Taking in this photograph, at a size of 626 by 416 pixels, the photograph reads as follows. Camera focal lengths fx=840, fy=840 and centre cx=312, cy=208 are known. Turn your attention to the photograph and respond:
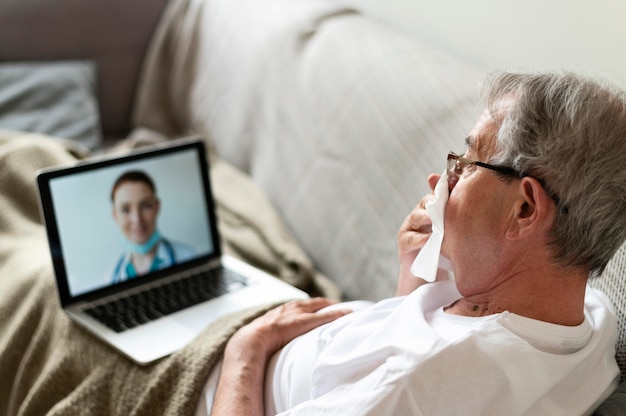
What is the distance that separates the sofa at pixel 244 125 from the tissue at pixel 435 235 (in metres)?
0.27

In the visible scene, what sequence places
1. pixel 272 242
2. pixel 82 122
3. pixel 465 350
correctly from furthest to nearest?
pixel 82 122, pixel 272 242, pixel 465 350

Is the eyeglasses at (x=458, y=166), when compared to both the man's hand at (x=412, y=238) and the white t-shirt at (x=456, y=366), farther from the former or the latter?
the white t-shirt at (x=456, y=366)

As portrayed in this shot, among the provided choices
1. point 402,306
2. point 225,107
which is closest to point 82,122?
point 225,107

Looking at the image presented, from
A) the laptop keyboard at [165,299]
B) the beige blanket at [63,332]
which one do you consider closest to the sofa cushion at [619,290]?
the beige blanket at [63,332]

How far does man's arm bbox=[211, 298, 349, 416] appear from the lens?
1.20 metres

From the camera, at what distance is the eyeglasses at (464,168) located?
103cm

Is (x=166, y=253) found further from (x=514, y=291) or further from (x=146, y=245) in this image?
(x=514, y=291)

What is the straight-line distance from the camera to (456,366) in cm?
100

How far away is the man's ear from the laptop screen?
0.81 meters

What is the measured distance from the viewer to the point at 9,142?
196cm

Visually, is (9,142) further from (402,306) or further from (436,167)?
(402,306)

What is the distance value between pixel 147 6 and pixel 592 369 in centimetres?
219

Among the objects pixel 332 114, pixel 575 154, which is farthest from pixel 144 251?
pixel 575 154

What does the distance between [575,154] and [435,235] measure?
8.8 inches
